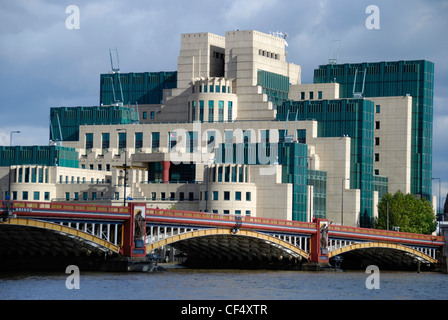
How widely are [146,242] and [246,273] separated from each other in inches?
695

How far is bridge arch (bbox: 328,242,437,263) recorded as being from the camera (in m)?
170

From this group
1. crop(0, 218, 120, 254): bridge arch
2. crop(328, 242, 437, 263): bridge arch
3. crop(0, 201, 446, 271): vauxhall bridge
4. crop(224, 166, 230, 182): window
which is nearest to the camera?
crop(0, 218, 120, 254): bridge arch

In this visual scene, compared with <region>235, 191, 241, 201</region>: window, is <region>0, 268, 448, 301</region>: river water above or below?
below

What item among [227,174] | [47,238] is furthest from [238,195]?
[47,238]

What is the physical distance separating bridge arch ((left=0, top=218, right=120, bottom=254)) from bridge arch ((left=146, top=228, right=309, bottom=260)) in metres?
7.46

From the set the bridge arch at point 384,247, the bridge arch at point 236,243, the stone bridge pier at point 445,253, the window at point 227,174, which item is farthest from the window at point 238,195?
the stone bridge pier at point 445,253

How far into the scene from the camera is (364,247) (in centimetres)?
17138

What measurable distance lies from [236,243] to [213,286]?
116ft

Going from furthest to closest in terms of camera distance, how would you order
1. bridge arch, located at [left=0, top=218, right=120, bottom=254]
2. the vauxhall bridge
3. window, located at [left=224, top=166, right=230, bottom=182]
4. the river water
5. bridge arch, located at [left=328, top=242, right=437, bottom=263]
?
1. window, located at [left=224, top=166, right=230, bottom=182]
2. bridge arch, located at [left=328, top=242, right=437, bottom=263]
3. the vauxhall bridge
4. bridge arch, located at [left=0, top=218, right=120, bottom=254]
5. the river water

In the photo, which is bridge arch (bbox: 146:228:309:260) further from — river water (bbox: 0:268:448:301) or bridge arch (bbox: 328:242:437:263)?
bridge arch (bbox: 328:242:437:263)

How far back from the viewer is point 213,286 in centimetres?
12681

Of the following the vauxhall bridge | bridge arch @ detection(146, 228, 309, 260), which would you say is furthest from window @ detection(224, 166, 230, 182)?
bridge arch @ detection(146, 228, 309, 260)
